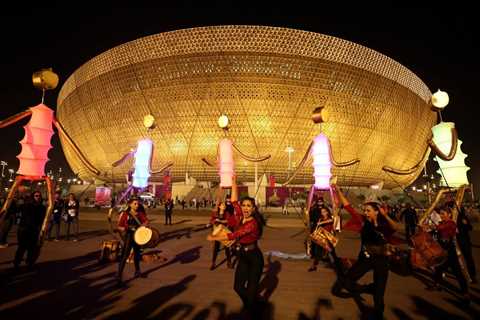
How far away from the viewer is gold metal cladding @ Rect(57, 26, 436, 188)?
34.9m

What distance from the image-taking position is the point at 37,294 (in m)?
4.53

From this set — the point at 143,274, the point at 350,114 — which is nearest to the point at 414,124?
the point at 350,114

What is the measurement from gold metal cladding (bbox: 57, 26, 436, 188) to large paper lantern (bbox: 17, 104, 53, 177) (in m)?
30.3

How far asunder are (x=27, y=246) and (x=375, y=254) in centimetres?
689

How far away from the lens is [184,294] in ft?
15.0

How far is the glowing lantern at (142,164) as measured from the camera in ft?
28.5

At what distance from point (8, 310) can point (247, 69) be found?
34274 mm

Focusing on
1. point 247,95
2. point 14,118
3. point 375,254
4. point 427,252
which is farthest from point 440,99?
point 247,95

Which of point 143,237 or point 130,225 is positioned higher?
point 130,225

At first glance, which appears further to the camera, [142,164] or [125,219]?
[142,164]

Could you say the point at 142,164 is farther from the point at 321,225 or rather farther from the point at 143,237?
the point at 321,225

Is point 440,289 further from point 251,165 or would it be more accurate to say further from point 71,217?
point 251,165

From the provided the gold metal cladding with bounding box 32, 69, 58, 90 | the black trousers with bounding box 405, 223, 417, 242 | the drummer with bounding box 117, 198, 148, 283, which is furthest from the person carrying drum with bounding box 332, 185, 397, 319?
the black trousers with bounding box 405, 223, 417, 242

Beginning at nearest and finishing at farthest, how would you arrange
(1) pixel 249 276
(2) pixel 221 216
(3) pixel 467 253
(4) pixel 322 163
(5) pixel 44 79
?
(1) pixel 249 276, (3) pixel 467 253, (5) pixel 44 79, (2) pixel 221 216, (4) pixel 322 163
